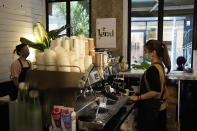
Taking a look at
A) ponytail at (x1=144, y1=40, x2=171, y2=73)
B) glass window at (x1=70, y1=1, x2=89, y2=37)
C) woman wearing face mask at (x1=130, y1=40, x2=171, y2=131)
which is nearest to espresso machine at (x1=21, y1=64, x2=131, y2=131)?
woman wearing face mask at (x1=130, y1=40, x2=171, y2=131)

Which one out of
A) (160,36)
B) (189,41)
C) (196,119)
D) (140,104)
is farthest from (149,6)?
(140,104)

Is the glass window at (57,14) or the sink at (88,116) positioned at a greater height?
the glass window at (57,14)

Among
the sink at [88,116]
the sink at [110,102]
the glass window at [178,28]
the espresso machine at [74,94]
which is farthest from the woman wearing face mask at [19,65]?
the glass window at [178,28]

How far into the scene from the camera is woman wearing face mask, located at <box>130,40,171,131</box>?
230 cm

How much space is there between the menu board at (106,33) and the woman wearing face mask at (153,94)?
2.27m

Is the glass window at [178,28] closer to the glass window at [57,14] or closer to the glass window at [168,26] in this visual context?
the glass window at [168,26]

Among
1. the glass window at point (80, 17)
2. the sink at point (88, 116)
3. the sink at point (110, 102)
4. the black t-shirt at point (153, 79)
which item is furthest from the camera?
the glass window at point (80, 17)

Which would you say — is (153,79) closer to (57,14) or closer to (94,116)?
(94,116)

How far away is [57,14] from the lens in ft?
17.1

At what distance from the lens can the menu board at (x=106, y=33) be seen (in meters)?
4.61

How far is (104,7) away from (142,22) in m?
0.89

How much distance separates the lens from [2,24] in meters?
3.96

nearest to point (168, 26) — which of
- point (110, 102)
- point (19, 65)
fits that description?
point (110, 102)

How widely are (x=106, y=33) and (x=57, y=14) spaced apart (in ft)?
4.62
